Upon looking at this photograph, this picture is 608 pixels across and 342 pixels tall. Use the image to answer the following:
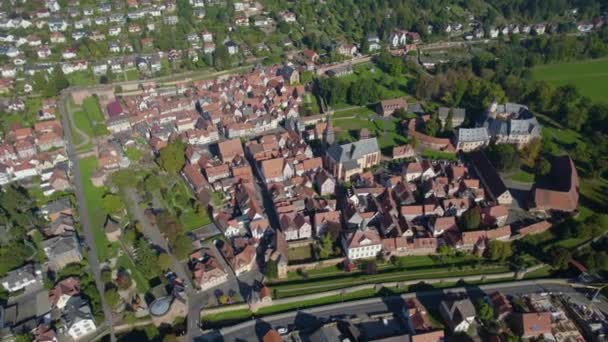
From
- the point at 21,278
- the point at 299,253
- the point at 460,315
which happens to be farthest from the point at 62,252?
the point at 460,315

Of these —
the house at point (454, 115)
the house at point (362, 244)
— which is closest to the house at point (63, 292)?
the house at point (362, 244)

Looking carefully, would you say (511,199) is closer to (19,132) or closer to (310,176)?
(310,176)

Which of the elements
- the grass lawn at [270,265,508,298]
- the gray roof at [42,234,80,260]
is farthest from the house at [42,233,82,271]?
the grass lawn at [270,265,508,298]

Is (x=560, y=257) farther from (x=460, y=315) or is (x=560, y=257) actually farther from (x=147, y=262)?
A: (x=147, y=262)

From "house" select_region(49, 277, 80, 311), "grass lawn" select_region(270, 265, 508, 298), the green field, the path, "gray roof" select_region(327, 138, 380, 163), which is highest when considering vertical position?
the path

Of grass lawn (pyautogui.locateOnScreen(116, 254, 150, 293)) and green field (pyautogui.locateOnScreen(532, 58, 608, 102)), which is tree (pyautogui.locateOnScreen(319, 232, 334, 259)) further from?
green field (pyautogui.locateOnScreen(532, 58, 608, 102))
